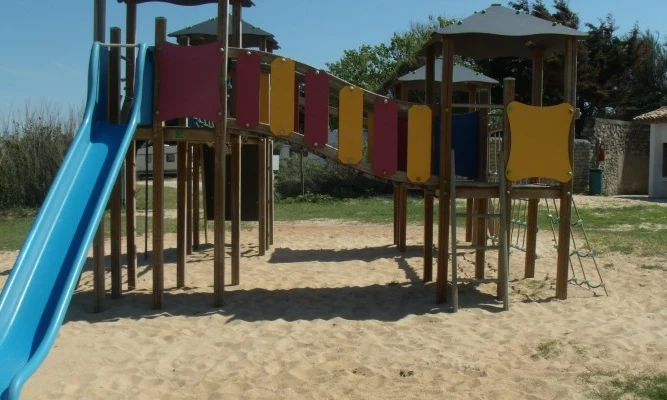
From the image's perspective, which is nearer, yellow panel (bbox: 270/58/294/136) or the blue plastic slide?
→ the blue plastic slide

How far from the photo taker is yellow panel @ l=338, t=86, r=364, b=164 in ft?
24.8

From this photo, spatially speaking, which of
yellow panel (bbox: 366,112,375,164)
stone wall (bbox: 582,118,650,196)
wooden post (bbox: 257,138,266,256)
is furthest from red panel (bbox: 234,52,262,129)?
stone wall (bbox: 582,118,650,196)

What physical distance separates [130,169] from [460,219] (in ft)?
34.2

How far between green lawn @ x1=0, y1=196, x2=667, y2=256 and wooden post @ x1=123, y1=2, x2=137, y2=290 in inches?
198

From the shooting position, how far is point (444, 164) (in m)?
7.59

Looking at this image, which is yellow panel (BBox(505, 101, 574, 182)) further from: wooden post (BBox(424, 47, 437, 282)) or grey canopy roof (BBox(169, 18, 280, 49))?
grey canopy roof (BBox(169, 18, 280, 49))

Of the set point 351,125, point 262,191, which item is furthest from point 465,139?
point 262,191

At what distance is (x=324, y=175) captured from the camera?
79.3 feet

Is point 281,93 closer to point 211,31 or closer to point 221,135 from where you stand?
point 221,135

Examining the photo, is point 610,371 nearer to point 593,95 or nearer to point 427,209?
point 427,209

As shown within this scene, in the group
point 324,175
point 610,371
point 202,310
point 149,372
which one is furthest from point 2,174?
point 610,371

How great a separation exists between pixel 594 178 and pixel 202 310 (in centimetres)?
2072

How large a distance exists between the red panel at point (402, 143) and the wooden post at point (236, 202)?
1.85 meters

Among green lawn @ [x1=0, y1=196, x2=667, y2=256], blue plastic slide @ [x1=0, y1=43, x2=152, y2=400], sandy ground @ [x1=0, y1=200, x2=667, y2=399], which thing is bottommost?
sandy ground @ [x1=0, y1=200, x2=667, y2=399]
